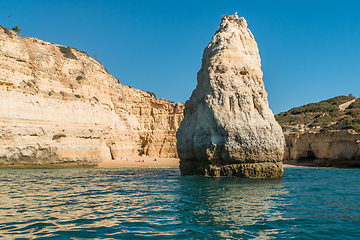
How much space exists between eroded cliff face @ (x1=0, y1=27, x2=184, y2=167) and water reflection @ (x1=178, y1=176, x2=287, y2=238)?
1625cm

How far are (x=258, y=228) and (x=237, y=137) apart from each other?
753 cm

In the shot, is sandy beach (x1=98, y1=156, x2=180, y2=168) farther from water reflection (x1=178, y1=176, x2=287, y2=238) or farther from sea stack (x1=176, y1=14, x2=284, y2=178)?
water reflection (x1=178, y1=176, x2=287, y2=238)

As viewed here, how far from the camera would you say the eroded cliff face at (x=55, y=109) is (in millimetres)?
20469

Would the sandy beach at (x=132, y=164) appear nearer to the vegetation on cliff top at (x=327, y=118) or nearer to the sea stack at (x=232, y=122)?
the sea stack at (x=232, y=122)

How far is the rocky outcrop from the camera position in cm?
2872

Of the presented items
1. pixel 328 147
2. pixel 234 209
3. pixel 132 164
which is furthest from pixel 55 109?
pixel 328 147

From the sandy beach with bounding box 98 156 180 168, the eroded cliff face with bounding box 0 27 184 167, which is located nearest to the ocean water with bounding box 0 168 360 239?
the eroded cliff face with bounding box 0 27 184 167

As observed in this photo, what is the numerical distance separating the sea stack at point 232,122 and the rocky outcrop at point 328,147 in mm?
19729

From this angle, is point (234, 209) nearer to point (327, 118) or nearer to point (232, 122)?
point (232, 122)

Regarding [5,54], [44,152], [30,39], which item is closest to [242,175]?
[44,152]

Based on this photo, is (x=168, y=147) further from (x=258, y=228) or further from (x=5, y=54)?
(x=258, y=228)

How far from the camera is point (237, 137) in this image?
12297 millimetres

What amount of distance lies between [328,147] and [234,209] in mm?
28792

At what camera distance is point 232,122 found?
12523mm
